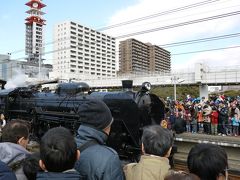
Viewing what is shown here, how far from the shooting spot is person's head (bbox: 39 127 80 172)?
258 centimetres

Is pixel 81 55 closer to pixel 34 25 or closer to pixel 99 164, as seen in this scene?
pixel 34 25

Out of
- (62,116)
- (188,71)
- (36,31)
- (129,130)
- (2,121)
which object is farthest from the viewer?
(36,31)

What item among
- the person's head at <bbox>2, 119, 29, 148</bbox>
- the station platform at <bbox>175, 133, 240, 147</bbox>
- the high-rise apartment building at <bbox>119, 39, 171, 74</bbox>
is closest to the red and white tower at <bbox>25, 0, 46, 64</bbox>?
the high-rise apartment building at <bbox>119, 39, 171, 74</bbox>

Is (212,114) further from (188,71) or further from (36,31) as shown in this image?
(36,31)

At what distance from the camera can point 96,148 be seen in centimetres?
295

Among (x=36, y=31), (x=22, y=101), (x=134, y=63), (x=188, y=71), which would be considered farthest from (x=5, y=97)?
(x=36, y=31)

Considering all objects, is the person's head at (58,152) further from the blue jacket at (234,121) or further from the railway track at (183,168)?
the blue jacket at (234,121)

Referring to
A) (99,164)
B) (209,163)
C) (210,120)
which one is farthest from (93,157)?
(210,120)

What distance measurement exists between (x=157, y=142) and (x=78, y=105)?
8.60 meters

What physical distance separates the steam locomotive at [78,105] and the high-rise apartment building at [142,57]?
63.4m

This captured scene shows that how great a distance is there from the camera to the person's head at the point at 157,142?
294cm

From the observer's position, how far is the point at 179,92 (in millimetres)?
66625

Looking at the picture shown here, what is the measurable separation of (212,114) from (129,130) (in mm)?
9070

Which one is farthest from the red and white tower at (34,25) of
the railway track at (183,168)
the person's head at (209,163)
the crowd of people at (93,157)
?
the person's head at (209,163)
